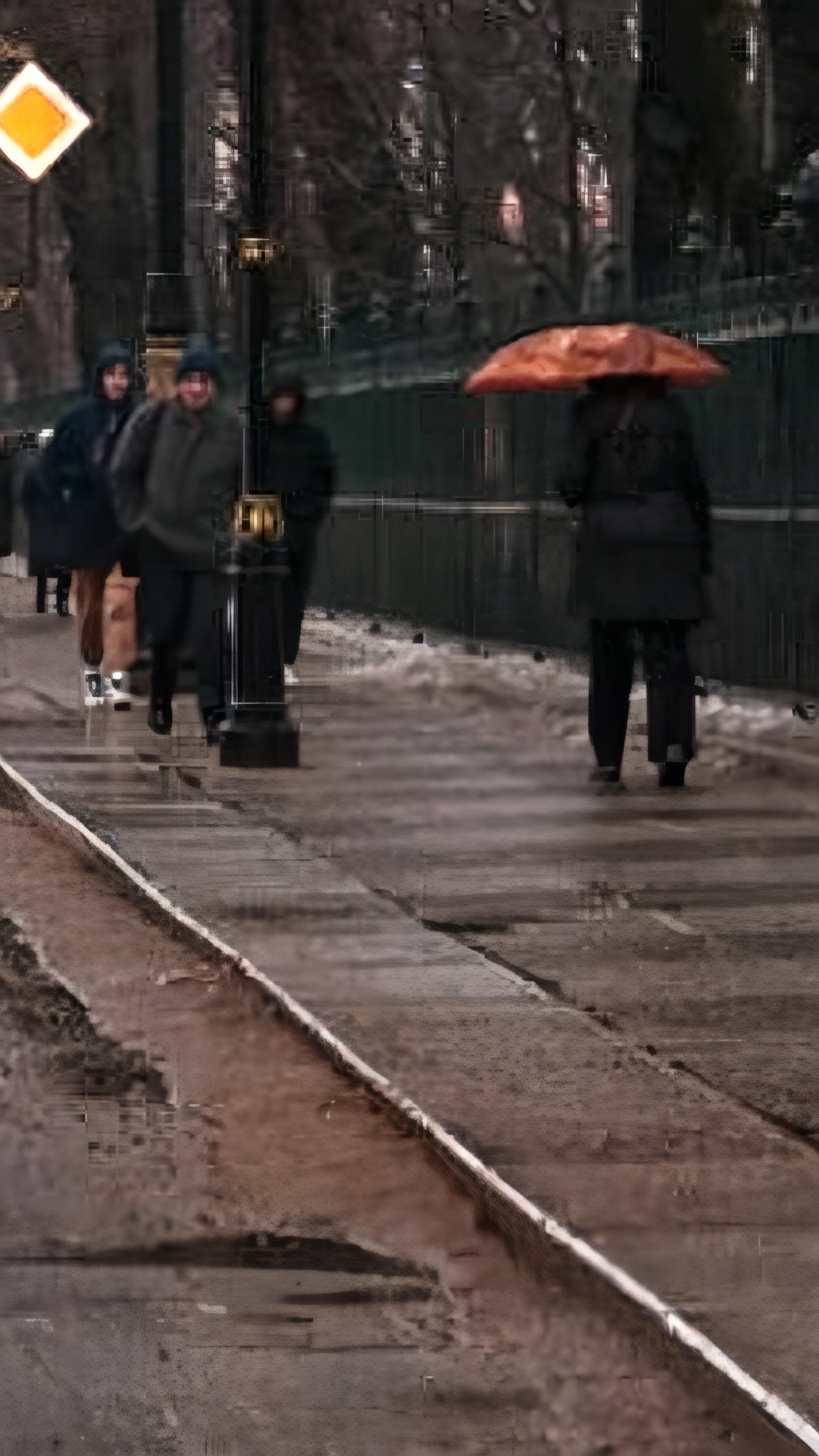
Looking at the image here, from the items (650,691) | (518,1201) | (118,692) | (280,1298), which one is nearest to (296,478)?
(118,692)

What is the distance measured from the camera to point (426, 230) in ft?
92.6

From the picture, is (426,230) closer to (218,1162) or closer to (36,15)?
(36,15)

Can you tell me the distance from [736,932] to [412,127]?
19.2 metres

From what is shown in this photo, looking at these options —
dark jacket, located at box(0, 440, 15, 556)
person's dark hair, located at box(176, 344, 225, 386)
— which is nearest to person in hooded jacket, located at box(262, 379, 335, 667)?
person's dark hair, located at box(176, 344, 225, 386)

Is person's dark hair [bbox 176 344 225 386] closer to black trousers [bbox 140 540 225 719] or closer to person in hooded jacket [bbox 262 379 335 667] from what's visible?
black trousers [bbox 140 540 225 719]

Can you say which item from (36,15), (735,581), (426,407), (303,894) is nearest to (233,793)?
(303,894)

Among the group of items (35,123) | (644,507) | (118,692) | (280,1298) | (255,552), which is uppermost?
(35,123)

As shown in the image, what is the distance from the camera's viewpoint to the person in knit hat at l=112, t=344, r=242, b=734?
690 inches

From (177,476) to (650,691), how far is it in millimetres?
3550

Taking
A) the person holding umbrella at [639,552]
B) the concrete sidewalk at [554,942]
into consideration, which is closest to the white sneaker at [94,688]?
the concrete sidewalk at [554,942]

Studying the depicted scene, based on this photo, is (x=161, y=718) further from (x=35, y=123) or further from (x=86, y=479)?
(x=35, y=123)

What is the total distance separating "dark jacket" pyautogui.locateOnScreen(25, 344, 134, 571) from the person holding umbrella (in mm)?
4505

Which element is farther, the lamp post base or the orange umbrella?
the orange umbrella

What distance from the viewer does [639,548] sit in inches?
595
